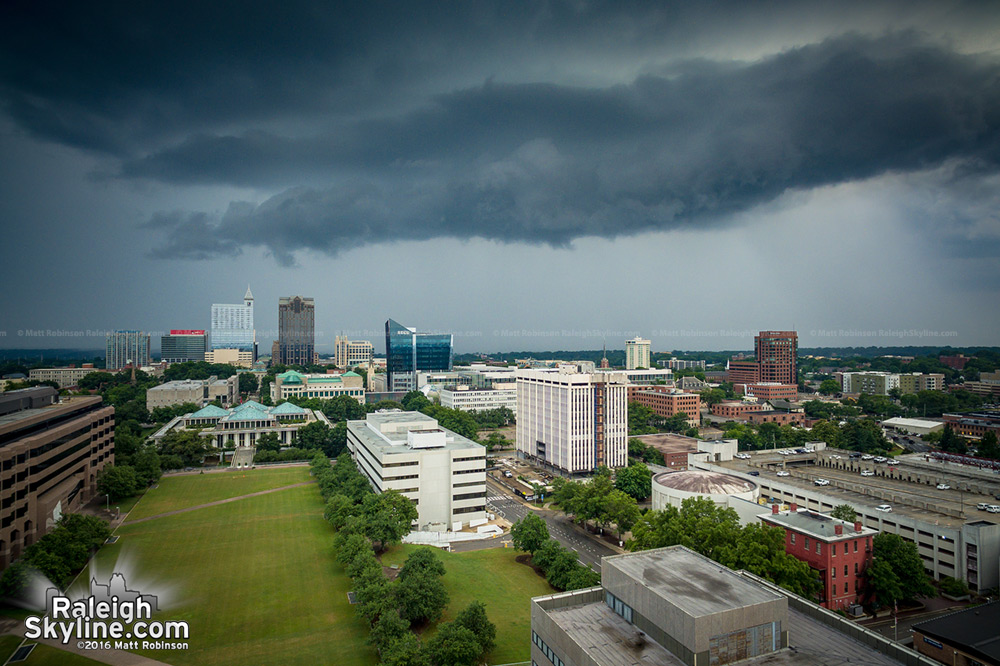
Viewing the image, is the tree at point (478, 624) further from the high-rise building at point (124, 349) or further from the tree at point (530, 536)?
the high-rise building at point (124, 349)

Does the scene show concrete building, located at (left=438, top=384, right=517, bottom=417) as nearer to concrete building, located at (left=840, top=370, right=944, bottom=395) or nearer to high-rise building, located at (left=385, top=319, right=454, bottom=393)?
high-rise building, located at (left=385, top=319, right=454, bottom=393)

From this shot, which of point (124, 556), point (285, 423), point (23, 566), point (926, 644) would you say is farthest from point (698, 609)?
point (285, 423)

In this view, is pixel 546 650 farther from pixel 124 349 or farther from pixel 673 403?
pixel 124 349

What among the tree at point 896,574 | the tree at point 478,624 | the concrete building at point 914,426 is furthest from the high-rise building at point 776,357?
the tree at point 478,624

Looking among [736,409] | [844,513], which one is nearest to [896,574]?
[844,513]

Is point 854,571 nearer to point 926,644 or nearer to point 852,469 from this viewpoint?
point 926,644

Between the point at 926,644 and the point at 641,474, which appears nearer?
the point at 926,644

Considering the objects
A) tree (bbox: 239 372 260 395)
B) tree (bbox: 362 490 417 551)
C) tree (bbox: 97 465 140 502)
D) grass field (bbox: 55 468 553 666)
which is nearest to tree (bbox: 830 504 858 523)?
grass field (bbox: 55 468 553 666)
